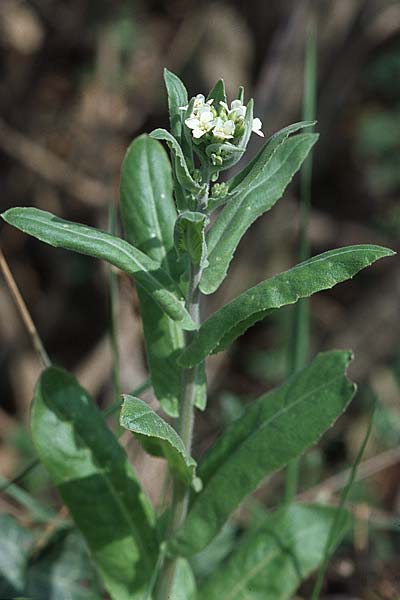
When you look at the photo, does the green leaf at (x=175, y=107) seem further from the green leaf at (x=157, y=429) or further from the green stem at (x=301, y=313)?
the green stem at (x=301, y=313)

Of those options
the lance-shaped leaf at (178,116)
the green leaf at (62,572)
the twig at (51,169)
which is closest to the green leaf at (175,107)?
the lance-shaped leaf at (178,116)

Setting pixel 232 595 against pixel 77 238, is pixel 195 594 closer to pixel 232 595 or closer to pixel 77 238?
pixel 232 595

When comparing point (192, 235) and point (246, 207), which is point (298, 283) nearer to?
point (192, 235)

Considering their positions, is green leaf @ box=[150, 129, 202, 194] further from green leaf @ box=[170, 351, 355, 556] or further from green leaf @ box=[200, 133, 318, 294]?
green leaf @ box=[170, 351, 355, 556]

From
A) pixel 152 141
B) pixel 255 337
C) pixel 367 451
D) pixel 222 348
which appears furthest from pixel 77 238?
pixel 255 337

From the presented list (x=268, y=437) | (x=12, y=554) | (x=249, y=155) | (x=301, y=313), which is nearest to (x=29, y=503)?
(x=12, y=554)

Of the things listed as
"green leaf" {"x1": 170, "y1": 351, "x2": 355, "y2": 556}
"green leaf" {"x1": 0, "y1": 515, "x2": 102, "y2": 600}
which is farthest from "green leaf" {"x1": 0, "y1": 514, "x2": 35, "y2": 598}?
"green leaf" {"x1": 170, "y1": 351, "x2": 355, "y2": 556}
